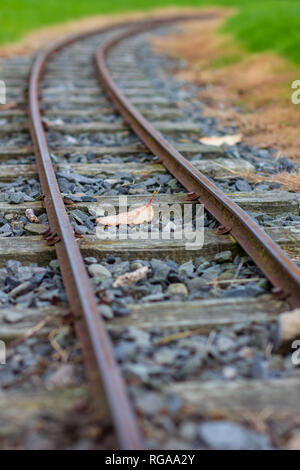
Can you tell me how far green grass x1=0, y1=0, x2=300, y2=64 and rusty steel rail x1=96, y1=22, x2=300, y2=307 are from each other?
14.6 feet

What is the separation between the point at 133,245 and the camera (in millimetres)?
3465

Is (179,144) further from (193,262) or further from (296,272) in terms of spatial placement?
(296,272)

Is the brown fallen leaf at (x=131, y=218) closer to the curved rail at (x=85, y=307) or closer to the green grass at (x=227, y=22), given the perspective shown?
the curved rail at (x=85, y=307)

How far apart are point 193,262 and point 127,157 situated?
2275 mm

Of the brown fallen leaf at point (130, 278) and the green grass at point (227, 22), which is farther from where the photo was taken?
the green grass at point (227, 22)

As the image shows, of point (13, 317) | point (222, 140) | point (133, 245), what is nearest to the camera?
point (13, 317)

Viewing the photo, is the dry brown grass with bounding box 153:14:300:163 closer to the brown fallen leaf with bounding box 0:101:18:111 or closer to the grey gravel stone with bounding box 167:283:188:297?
the brown fallen leaf with bounding box 0:101:18:111

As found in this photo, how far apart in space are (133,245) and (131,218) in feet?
1.59

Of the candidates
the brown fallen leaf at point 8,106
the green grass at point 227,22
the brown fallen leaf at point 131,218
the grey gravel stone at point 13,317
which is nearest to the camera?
the grey gravel stone at point 13,317

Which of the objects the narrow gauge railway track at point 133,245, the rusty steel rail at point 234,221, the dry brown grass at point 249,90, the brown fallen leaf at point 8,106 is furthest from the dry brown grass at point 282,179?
the brown fallen leaf at point 8,106

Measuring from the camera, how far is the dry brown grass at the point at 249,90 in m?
6.38

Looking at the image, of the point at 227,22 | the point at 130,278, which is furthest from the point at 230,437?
the point at 227,22

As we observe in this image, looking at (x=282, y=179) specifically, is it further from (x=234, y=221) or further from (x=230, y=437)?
(x=230, y=437)

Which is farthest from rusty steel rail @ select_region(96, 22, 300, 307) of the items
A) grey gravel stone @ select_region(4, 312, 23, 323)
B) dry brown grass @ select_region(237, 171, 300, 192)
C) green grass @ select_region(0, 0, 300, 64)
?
green grass @ select_region(0, 0, 300, 64)
